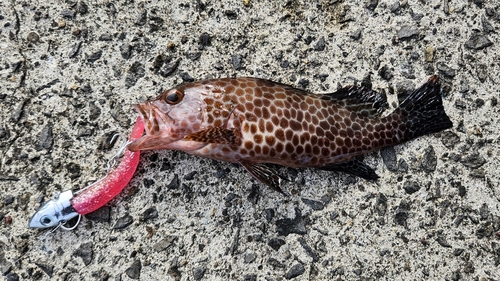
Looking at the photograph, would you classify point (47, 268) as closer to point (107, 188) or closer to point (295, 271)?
point (107, 188)

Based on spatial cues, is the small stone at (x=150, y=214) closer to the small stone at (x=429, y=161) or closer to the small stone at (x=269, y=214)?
the small stone at (x=269, y=214)

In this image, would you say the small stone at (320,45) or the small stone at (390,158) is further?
the small stone at (320,45)

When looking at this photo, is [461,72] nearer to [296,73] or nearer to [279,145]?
[296,73]

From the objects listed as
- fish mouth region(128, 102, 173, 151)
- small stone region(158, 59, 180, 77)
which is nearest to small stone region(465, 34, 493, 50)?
small stone region(158, 59, 180, 77)

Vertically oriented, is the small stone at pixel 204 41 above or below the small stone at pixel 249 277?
above

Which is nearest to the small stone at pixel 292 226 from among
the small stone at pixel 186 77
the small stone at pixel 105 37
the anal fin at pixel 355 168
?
the anal fin at pixel 355 168

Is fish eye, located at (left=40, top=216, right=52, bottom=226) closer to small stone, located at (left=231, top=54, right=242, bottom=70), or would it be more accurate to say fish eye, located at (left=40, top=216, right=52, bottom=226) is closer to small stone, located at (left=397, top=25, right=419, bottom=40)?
small stone, located at (left=231, top=54, right=242, bottom=70)

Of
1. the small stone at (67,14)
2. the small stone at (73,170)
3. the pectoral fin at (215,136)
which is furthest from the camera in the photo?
the small stone at (67,14)
